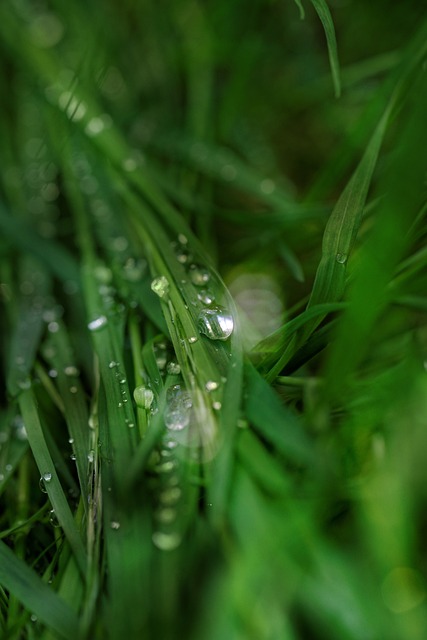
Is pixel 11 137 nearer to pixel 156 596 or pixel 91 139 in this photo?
pixel 91 139

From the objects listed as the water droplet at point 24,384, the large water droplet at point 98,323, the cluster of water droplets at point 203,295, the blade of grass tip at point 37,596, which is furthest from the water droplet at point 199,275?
the blade of grass tip at point 37,596

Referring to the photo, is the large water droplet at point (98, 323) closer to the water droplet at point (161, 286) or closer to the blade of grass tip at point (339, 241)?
the water droplet at point (161, 286)

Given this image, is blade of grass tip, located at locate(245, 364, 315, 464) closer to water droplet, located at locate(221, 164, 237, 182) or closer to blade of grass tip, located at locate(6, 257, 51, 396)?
blade of grass tip, located at locate(6, 257, 51, 396)

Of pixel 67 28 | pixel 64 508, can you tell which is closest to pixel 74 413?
pixel 64 508

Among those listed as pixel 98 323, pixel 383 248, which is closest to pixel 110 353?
pixel 98 323

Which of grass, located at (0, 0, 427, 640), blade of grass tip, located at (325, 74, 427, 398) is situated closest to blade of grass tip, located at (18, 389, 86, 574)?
grass, located at (0, 0, 427, 640)

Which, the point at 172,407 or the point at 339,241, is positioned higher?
the point at 339,241

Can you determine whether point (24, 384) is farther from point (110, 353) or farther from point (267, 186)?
point (267, 186)
